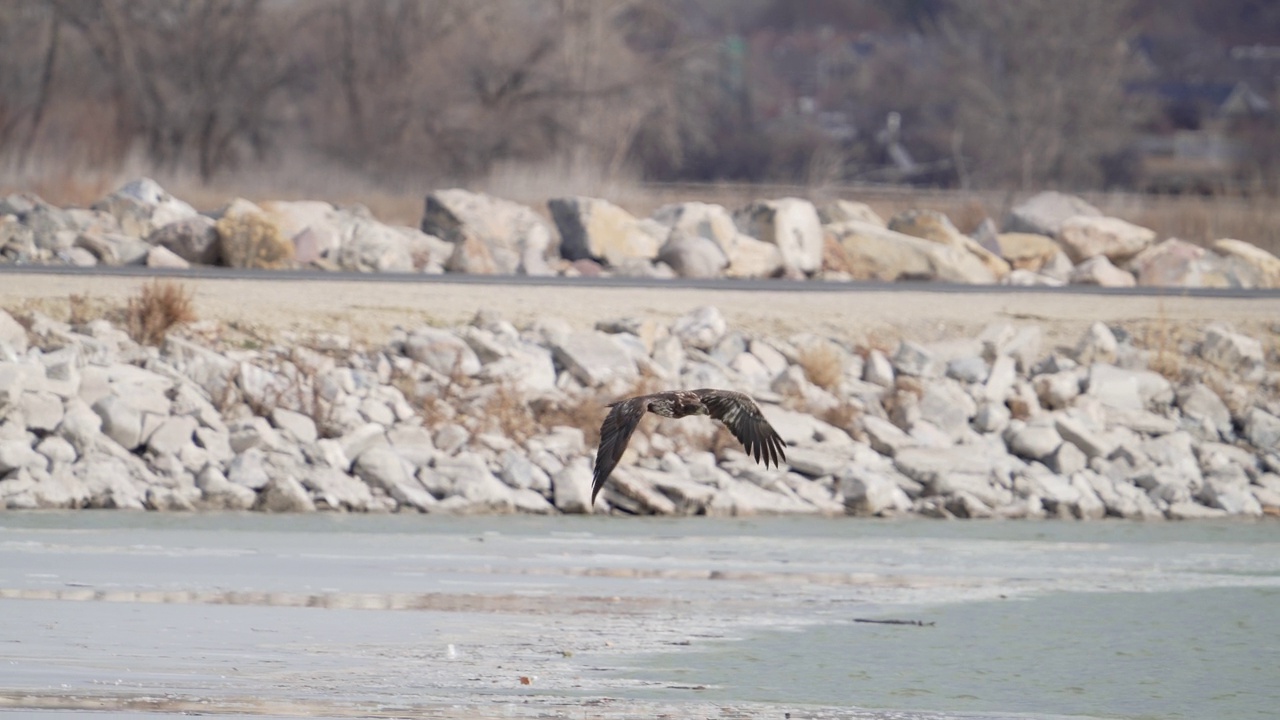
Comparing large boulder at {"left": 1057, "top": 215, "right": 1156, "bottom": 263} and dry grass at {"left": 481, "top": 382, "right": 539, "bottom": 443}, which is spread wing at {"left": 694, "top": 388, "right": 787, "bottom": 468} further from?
large boulder at {"left": 1057, "top": 215, "right": 1156, "bottom": 263}

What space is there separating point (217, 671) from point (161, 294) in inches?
349

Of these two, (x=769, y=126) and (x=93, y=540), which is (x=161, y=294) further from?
(x=769, y=126)

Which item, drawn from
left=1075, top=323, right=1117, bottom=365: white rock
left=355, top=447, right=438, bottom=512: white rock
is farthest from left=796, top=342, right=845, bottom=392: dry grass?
left=355, top=447, right=438, bottom=512: white rock

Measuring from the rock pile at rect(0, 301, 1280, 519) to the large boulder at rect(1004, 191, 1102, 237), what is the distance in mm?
8076

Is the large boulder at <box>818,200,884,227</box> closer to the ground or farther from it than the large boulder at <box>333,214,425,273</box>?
farther from it

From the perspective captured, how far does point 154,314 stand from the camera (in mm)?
17281

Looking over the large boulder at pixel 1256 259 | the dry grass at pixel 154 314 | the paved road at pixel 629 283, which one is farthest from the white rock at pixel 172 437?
the large boulder at pixel 1256 259

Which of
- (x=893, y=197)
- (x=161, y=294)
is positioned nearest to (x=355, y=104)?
(x=893, y=197)

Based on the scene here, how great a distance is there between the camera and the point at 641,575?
12.4 metres

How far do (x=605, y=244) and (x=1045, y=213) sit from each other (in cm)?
749

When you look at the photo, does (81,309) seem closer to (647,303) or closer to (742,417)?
(647,303)

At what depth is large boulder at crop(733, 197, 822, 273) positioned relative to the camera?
23656 mm

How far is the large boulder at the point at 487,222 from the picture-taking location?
79.7 ft

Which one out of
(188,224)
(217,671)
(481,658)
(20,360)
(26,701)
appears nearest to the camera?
(26,701)
